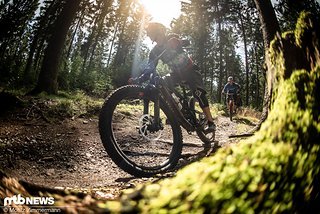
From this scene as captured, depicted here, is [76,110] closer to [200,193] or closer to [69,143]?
[69,143]

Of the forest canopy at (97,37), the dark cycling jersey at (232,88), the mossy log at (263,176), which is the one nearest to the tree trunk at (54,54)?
the forest canopy at (97,37)

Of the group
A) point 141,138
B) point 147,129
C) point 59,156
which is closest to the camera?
point 147,129

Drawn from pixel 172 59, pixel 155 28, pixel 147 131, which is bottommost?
pixel 147 131

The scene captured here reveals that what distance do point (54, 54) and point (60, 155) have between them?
6.00m

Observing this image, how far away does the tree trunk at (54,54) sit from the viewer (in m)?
9.58

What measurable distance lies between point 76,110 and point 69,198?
5758mm

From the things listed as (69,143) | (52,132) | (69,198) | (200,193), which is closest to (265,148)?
(200,193)

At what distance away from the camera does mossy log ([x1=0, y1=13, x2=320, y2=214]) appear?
5.01ft

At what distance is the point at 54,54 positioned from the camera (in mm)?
9859

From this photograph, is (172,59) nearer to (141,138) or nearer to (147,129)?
(147,129)

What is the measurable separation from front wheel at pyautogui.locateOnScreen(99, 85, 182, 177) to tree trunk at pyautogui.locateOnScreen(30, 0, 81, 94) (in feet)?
18.9

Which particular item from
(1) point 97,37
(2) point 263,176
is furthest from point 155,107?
(1) point 97,37

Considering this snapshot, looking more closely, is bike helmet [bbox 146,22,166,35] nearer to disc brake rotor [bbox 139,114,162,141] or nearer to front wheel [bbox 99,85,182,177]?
front wheel [bbox 99,85,182,177]

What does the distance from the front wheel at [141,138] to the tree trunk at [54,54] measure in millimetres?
5748
